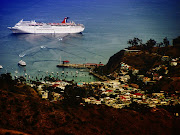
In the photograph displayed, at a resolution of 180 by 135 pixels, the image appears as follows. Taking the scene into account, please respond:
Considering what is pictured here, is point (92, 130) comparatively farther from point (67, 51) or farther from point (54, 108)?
point (67, 51)

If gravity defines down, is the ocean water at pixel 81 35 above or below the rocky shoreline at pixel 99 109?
above

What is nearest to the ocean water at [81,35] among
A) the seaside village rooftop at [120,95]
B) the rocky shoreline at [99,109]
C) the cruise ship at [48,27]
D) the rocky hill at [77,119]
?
the cruise ship at [48,27]

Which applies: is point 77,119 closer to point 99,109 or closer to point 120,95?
point 99,109

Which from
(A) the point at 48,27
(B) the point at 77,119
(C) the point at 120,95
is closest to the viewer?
(B) the point at 77,119

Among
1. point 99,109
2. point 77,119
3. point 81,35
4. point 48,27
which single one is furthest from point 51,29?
point 77,119

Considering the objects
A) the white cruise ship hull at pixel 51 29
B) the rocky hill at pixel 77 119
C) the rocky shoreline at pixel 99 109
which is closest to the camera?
the rocky hill at pixel 77 119

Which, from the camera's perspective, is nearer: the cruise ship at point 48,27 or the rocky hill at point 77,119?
the rocky hill at point 77,119

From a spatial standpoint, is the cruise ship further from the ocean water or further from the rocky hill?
the rocky hill

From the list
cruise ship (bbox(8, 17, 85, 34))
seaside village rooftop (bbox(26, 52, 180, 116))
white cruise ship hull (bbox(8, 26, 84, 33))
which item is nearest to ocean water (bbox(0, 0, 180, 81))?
Result: white cruise ship hull (bbox(8, 26, 84, 33))

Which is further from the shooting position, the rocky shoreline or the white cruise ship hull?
the white cruise ship hull

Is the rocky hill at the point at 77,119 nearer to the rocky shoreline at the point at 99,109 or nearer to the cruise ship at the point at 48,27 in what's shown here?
the rocky shoreline at the point at 99,109
